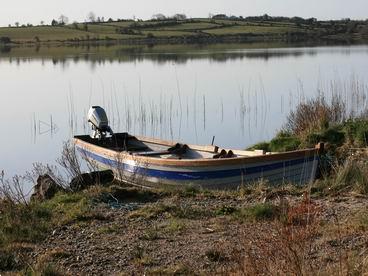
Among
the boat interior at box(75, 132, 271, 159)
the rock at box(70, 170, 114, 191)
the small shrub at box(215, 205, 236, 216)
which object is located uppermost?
the small shrub at box(215, 205, 236, 216)

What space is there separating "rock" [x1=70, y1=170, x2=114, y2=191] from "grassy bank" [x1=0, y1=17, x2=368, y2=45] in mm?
75096

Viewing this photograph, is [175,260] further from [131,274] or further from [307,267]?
[307,267]

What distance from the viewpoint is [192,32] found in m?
87.6

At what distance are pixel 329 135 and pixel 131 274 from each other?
9.20 metres

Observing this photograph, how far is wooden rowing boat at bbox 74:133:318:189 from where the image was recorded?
11.2m

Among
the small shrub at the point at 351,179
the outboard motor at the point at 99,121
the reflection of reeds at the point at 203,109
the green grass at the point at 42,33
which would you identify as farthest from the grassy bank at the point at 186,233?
the green grass at the point at 42,33

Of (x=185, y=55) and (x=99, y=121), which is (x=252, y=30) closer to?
(x=185, y=55)

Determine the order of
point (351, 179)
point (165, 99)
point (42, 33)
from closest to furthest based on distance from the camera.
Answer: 1. point (351, 179)
2. point (165, 99)
3. point (42, 33)

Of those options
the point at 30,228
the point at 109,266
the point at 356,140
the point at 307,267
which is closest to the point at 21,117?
the point at 356,140

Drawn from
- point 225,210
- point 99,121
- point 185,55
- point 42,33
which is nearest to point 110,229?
point 225,210

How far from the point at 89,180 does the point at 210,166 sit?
2163 millimetres

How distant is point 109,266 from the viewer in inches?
246

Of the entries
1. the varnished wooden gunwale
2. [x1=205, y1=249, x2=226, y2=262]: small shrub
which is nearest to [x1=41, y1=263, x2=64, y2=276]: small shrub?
[x1=205, y1=249, x2=226, y2=262]: small shrub

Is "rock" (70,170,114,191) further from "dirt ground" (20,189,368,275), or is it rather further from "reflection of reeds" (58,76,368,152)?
"reflection of reeds" (58,76,368,152)
